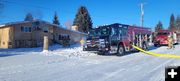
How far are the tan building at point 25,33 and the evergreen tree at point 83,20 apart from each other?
23865 mm

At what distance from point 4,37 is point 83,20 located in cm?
3348

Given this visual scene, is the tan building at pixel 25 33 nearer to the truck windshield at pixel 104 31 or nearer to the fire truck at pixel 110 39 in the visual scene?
the fire truck at pixel 110 39

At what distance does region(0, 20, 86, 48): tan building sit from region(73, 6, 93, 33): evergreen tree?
78.3 ft

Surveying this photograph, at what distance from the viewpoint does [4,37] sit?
40.4 meters

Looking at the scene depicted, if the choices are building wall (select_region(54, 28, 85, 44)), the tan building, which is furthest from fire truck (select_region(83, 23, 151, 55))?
building wall (select_region(54, 28, 85, 44))

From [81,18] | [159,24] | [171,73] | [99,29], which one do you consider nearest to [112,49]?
[99,29]

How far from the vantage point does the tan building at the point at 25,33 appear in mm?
38938

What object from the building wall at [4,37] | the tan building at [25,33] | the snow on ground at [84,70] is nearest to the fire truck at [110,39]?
the snow on ground at [84,70]

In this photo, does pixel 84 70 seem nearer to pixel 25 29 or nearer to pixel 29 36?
pixel 25 29

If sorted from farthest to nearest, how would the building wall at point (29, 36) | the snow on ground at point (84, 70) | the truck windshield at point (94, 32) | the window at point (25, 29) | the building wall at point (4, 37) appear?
the window at point (25, 29), the building wall at point (4, 37), the building wall at point (29, 36), the truck windshield at point (94, 32), the snow on ground at point (84, 70)

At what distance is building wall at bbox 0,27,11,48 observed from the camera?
39375 millimetres

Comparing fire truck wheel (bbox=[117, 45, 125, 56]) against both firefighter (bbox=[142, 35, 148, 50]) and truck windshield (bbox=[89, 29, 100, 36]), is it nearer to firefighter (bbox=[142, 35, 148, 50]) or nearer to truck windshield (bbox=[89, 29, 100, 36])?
truck windshield (bbox=[89, 29, 100, 36])

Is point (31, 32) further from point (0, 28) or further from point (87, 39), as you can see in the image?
point (87, 39)

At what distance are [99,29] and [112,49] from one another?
2158 mm
